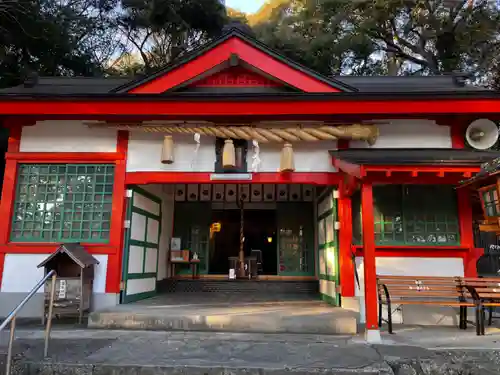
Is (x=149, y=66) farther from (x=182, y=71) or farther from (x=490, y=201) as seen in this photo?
(x=490, y=201)

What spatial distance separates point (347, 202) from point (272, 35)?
13.7 metres

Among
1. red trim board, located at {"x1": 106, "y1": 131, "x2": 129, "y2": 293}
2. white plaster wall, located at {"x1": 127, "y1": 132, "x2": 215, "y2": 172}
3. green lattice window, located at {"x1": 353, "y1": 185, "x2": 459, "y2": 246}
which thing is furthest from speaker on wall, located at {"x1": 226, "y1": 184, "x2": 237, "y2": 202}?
green lattice window, located at {"x1": 353, "y1": 185, "x2": 459, "y2": 246}

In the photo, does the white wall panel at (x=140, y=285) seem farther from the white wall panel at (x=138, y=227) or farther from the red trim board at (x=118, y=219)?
the white wall panel at (x=138, y=227)

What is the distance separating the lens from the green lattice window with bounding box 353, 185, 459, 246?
691cm

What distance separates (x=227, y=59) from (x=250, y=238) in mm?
6709

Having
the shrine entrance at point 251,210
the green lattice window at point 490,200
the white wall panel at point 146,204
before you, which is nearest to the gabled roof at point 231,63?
the white wall panel at point 146,204

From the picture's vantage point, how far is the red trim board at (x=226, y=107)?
21.9 ft

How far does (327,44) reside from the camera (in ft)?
57.3

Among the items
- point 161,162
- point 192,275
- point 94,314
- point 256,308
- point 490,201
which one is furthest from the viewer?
point 192,275

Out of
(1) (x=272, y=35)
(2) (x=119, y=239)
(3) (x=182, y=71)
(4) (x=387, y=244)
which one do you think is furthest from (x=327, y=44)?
(2) (x=119, y=239)

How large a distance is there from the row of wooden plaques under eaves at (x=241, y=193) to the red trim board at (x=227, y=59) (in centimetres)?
376

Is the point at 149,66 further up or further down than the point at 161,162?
further up

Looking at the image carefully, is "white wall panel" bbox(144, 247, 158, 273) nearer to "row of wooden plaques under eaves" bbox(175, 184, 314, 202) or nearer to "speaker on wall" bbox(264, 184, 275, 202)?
"row of wooden plaques under eaves" bbox(175, 184, 314, 202)

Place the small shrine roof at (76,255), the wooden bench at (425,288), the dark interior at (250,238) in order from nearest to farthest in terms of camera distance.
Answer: the wooden bench at (425,288) < the small shrine roof at (76,255) < the dark interior at (250,238)
